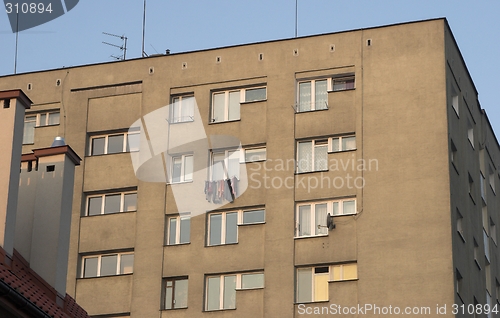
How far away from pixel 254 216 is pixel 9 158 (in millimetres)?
20411

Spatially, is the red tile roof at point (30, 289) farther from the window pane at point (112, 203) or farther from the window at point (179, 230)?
the window pane at point (112, 203)

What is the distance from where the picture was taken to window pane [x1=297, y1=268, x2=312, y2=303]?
43.6 metres

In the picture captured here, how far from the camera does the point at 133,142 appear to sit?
48125mm

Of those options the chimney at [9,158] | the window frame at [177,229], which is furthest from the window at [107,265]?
the chimney at [9,158]

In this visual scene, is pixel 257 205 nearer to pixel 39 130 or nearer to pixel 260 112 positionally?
pixel 260 112

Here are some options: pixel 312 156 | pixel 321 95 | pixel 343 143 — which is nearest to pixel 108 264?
pixel 312 156

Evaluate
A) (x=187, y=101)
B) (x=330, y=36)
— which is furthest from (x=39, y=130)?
(x=330, y=36)

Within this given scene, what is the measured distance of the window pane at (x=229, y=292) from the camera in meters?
44.4

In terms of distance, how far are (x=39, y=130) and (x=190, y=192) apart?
7.61m

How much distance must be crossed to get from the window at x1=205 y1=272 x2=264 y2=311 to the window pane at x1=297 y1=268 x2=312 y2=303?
144 centimetres

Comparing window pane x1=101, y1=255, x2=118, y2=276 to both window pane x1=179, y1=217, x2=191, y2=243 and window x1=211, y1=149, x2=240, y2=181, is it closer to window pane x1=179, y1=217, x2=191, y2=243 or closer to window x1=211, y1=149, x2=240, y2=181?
window pane x1=179, y1=217, x2=191, y2=243

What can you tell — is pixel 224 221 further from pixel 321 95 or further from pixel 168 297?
pixel 321 95


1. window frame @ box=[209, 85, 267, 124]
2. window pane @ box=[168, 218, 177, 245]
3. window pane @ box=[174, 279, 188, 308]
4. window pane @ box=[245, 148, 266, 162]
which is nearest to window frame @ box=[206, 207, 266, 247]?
window pane @ box=[168, 218, 177, 245]

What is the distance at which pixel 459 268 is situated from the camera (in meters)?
43.5
